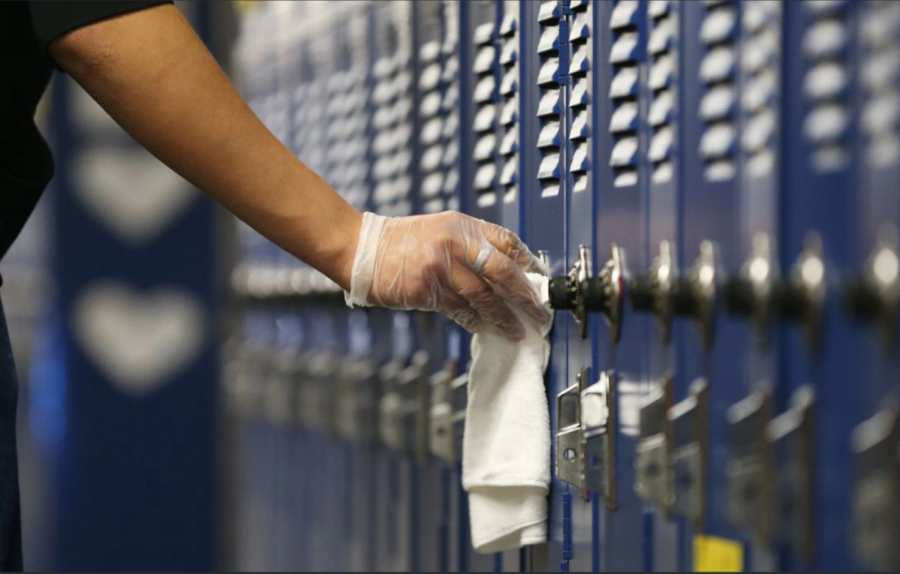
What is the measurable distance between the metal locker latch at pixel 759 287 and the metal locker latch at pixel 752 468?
0.06m

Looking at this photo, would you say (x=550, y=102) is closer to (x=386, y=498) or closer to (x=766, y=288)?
(x=766, y=288)

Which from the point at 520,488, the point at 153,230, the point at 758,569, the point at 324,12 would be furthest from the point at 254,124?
the point at 153,230

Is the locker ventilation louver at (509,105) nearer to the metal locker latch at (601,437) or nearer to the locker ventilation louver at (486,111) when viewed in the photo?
→ the locker ventilation louver at (486,111)

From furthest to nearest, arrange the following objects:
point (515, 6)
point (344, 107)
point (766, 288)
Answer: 1. point (344, 107)
2. point (515, 6)
3. point (766, 288)

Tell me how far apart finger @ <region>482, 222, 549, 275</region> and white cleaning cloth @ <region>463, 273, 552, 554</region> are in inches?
1.0

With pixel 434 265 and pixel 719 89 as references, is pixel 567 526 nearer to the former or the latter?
pixel 434 265

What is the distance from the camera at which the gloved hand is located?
5.43 ft

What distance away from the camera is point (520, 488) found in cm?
180

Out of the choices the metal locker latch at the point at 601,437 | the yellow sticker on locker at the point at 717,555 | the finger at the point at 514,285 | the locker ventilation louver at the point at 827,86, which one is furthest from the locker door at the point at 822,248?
the finger at the point at 514,285

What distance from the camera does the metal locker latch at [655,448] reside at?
4.40ft

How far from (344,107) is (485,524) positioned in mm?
1266

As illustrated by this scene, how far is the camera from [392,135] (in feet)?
8.15

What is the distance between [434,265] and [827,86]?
28.4 inches

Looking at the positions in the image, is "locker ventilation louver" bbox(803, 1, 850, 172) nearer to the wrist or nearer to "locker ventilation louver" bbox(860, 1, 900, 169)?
"locker ventilation louver" bbox(860, 1, 900, 169)
